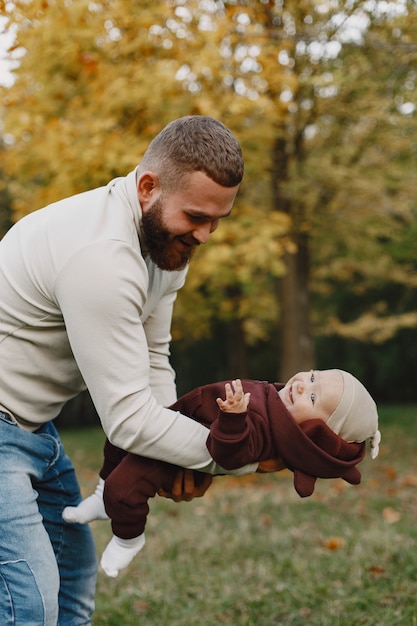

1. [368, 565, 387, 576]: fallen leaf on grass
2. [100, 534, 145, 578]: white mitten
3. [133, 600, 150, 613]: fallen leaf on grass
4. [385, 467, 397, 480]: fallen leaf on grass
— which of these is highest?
[100, 534, 145, 578]: white mitten

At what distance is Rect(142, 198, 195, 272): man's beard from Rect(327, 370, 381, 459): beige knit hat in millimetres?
763

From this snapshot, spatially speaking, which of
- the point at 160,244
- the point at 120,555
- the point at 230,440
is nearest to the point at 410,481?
the point at 120,555

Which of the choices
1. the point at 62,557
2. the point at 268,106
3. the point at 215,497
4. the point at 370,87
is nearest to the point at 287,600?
the point at 62,557

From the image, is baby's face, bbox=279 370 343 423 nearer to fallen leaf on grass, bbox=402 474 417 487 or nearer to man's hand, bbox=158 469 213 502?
man's hand, bbox=158 469 213 502

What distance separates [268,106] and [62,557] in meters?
6.38

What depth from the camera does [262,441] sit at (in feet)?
8.43

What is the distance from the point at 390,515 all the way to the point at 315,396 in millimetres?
4323

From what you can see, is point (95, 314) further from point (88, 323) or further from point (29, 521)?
point (29, 521)

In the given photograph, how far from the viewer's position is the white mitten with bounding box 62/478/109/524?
2.78 metres

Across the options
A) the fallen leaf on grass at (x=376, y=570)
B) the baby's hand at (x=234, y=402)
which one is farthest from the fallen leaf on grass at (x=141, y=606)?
the baby's hand at (x=234, y=402)

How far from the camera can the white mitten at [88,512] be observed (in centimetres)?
278

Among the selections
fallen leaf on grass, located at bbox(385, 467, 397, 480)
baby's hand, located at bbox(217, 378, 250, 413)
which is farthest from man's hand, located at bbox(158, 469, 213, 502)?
fallen leaf on grass, located at bbox(385, 467, 397, 480)

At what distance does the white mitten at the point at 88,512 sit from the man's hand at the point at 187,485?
27 centimetres

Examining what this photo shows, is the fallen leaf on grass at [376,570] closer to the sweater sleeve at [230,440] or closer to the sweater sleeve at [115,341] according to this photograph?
the sweater sleeve at [230,440]
